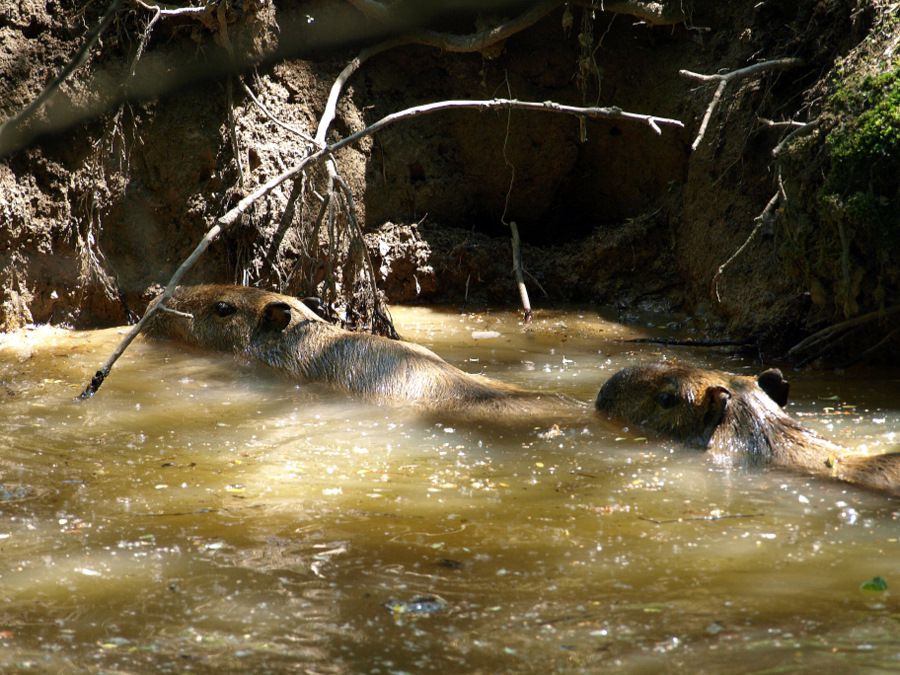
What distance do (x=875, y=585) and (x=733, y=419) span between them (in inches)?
79.4

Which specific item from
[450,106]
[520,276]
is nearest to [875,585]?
[450,106]

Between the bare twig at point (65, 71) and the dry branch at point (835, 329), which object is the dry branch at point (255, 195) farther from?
the dry branch at point (835, 329)

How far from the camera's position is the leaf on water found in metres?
3.58

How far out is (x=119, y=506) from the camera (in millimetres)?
4570

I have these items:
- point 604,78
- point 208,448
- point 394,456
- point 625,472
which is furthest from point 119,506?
point 604,78

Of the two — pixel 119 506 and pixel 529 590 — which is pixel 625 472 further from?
pixel 119 506

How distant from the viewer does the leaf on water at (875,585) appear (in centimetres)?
358

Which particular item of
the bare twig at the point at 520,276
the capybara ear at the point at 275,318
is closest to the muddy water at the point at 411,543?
the capybara ear at the point at 275,318

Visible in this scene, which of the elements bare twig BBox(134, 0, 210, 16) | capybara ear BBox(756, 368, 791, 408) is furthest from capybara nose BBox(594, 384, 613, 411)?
bare twig BBox(134, 0, 210, 16)

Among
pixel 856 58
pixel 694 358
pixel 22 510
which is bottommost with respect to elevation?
pixel 22 510

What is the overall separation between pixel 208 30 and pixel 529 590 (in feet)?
22.6

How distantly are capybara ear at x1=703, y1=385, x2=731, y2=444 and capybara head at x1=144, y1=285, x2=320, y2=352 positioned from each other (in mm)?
3319

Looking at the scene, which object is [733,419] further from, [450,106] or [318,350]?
[450,106]

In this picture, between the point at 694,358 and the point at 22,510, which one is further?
the point at 694,358
